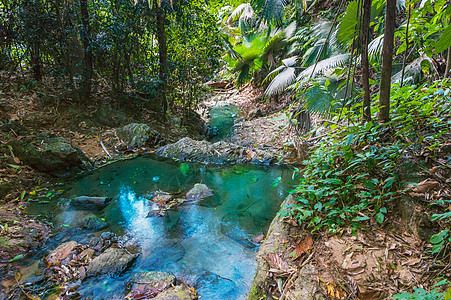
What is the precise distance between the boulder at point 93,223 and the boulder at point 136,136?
10.6ft

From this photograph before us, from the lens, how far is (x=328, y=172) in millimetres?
2070

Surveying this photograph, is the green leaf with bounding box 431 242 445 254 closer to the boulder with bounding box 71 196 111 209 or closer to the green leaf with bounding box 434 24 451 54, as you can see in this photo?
the green leaf with bounding box 434 24 451 54

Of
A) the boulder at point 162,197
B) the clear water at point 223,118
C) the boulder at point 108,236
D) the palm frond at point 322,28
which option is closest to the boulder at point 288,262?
the boulder at point 108,236

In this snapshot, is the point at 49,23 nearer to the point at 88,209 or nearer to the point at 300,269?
the point at 88,209

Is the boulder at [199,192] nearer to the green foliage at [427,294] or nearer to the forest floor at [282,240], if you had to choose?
the forest floor at [282,240]

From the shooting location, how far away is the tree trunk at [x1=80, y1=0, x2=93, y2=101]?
19.6ft

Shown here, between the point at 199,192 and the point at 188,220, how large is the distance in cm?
79

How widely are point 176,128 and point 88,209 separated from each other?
15.7 feet

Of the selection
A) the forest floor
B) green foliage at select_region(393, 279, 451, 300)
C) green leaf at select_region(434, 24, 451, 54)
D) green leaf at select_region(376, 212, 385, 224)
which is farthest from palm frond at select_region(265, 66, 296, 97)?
green foliage at select_region(393, 279, 451, 300)

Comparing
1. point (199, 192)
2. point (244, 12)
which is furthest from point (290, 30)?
point (199, 192)

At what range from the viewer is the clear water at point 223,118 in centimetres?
980

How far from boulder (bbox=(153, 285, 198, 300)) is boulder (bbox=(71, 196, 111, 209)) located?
89.8 inches

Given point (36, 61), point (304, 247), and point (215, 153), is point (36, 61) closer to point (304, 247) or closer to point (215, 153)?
point (215, 153)

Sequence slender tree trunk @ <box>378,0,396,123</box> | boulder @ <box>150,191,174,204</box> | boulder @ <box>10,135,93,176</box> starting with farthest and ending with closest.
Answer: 1. boulder @ <box>10,135,93,176</box>
2. boulder @ <box>150,191,174,204</box>
3. slender tree trunk @ <box>378,0,396,123</box>
